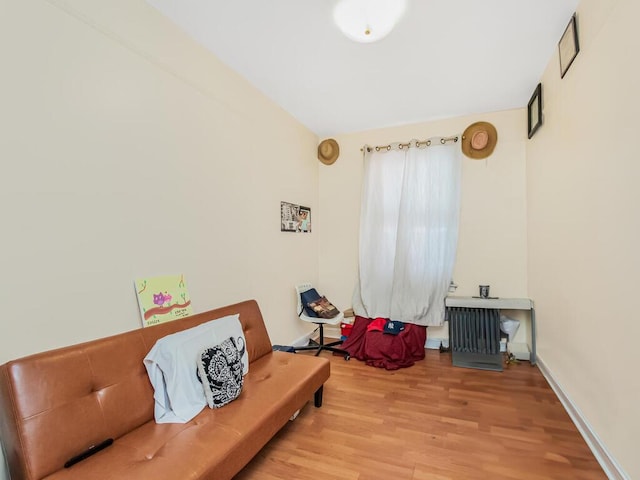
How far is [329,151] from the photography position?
4109 millimetres

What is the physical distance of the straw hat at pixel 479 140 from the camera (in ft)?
11.2

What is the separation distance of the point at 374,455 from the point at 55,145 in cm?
233

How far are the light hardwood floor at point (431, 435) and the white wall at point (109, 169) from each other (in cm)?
114

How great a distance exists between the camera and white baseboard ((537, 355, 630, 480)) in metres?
1.53

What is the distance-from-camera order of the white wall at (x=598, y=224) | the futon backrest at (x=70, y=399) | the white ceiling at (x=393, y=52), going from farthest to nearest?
the white ceiling at (x=393, y=52), the white wall at (x=598, y=224), the futon backrest at (x=70, y=399)

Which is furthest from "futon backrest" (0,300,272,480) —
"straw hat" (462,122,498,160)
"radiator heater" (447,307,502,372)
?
"straw hat" (462,122,498,160)

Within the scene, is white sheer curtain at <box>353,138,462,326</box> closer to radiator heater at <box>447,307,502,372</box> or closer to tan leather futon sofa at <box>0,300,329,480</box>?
radiator heater at <box>447,307,502,372</box>

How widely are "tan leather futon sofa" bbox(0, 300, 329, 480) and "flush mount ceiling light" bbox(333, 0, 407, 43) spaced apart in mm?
2196

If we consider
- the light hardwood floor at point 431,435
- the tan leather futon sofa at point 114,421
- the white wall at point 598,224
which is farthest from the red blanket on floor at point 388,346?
the tan leather futon sofa at point 114,421

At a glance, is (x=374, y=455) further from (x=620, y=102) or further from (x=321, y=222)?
(x=321, y=222)

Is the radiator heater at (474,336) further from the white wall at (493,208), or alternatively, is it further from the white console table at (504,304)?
the white wall at (493,208)

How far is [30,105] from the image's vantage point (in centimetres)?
135

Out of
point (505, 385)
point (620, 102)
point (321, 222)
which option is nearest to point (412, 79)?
point (620, 102)

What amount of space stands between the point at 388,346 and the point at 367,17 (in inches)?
113
